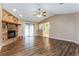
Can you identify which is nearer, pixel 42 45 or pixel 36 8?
pixel 36 8

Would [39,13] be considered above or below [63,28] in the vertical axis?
above

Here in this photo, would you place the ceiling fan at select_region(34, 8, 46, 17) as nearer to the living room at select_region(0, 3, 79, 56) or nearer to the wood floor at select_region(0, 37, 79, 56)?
the living room at select_region(0, 3, 79, 56)

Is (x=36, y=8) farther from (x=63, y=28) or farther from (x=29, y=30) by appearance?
(x=63, y=28)

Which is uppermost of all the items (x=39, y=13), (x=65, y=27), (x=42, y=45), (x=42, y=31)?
(x=39, y=13)

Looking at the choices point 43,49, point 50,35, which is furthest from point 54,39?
point 43,49

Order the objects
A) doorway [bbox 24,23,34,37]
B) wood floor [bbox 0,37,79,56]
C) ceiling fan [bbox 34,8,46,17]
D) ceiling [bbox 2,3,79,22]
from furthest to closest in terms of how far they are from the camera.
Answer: doorway [bbox 24,23,34,37]
wood floor [bbox 0,37,79,56]
ceiling fan [bbox 34,8,46,17]
ceiling [bbox 2,3,79,22]

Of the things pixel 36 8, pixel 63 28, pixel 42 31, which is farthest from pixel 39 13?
pixel 63 28

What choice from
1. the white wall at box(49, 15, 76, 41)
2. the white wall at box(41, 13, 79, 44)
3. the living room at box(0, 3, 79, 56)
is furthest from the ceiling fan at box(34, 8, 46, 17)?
the white wall at box(49, 15, 76, 41)

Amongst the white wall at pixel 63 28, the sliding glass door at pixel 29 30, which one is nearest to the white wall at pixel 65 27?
the white wall at pixel 63 28

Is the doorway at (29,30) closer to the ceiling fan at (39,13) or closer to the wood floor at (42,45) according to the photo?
the wood floor at (42,45)

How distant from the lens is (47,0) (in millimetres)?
2197

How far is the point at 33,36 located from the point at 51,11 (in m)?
0.91

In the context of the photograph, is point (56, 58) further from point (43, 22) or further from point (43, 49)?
point (43, 22)

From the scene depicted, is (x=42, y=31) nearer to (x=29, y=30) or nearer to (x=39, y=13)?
(x=29, y=30)
